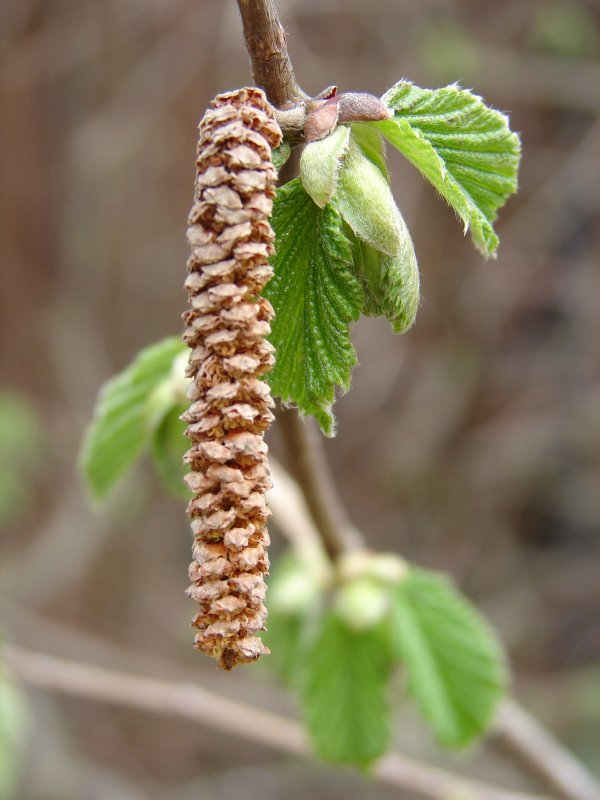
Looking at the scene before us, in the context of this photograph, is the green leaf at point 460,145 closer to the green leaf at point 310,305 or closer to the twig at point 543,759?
the green leaf at point 310,305

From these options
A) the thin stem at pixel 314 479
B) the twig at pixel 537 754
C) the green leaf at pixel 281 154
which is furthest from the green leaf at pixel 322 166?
the twig at pixel 537 754

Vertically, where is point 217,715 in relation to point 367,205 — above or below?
below

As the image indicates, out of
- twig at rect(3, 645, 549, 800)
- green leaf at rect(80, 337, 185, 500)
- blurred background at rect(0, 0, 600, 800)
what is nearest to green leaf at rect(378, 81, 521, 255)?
green leaf at rect(80, 337, 185, 500)

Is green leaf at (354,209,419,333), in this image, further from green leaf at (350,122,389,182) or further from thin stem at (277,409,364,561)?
thin stem at (277,409,364,561)

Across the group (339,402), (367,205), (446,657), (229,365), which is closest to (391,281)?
(367,205)

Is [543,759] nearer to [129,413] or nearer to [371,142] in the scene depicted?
[129,413]

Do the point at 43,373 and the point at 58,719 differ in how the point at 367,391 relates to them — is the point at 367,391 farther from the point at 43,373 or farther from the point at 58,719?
the point at 58,719

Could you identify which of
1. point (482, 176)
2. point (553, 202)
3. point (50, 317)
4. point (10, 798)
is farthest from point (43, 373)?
point (482, 176)
